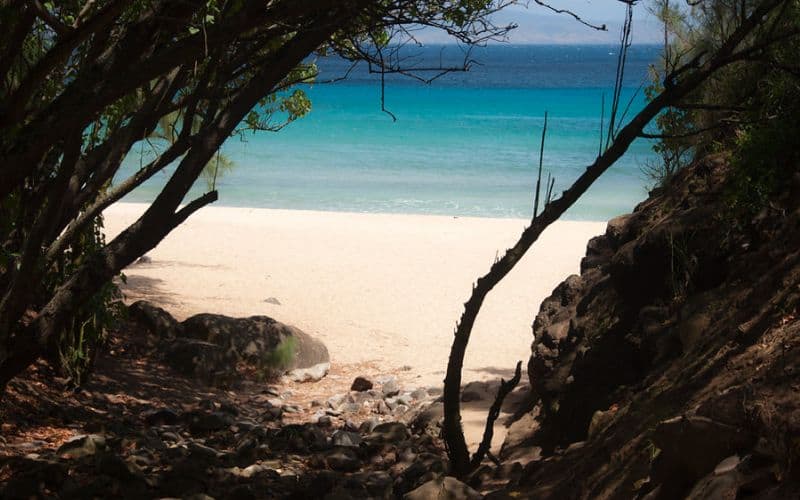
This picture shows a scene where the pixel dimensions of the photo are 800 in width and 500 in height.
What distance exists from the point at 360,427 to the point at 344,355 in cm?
304

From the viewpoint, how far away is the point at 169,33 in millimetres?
4578

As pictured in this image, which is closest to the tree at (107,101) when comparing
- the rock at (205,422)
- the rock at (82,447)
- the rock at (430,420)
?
the rock at (82,447)

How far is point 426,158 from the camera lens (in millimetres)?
39312

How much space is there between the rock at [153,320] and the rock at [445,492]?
5407 mm

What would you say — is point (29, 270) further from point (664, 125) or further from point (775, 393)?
point (664, 125)

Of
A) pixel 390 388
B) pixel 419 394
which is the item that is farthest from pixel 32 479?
pixel 390 388

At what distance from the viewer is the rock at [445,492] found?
483 centimetres

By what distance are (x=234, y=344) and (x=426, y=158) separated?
3002 cm

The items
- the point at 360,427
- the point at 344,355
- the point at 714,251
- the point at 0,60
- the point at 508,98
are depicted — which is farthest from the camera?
the point at 508,98

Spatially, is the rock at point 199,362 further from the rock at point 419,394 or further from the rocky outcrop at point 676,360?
the rocky outcrop at point 676,360

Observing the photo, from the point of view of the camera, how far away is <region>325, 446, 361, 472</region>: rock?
21.0 ft

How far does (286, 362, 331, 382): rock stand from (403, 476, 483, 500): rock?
16.5 ft

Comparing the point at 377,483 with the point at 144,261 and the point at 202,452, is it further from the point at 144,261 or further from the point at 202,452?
the point at 144,261

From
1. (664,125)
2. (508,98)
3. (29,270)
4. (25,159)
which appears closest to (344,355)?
(664,125)
